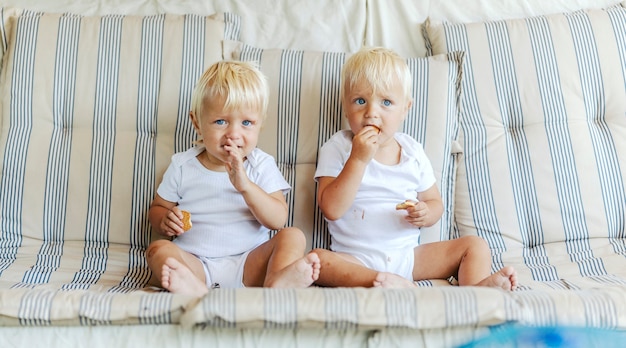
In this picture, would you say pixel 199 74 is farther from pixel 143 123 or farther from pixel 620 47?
pixel 620 47

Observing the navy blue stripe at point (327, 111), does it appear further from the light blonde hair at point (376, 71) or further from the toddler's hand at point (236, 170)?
the toddler's hand at point (236, 170)

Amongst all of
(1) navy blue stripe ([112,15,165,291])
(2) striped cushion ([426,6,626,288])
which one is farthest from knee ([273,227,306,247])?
(2) striped cushion ([426,6,626,288])

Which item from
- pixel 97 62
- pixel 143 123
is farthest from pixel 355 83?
pixel 97 62

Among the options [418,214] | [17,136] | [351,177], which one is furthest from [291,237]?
[17,136]

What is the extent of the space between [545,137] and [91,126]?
3.77ft

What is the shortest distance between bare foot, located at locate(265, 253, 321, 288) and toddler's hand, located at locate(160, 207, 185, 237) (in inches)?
11.6

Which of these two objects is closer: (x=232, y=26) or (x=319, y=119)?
(x=319, y=119)

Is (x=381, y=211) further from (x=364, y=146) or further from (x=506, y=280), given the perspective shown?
(x=506, y=280)

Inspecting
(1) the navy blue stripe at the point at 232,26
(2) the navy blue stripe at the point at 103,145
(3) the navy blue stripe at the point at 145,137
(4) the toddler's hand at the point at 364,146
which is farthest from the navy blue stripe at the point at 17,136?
(4) the toddler's hand at the point at 364,146

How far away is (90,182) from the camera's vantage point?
6.12ft

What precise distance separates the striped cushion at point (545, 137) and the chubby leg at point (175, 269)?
2.26 feet

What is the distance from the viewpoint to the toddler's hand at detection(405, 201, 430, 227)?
5.49 feet

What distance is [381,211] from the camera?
172 cm

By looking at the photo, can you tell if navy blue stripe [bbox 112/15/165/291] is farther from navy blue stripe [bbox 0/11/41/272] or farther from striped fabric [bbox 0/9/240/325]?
navy blue stripe [bbox 0/11/41/272]
